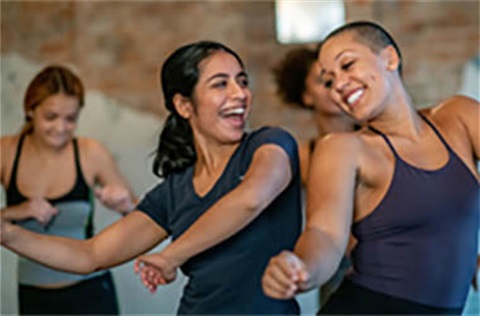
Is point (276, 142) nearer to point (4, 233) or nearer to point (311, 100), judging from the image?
point (4, 233)

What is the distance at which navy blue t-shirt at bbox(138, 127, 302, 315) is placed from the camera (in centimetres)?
131

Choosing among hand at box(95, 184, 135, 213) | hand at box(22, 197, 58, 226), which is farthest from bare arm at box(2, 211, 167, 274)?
hand at box(22, 197, 58, 226)

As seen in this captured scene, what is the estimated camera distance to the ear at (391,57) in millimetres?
1464

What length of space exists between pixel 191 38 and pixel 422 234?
1970 millimetres

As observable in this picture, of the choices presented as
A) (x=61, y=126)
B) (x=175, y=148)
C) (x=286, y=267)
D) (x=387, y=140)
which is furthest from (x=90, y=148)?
(x=286, y=267)

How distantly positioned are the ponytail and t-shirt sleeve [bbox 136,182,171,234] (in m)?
0.05

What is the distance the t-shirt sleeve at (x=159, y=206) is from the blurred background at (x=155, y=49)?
1193 millimetres

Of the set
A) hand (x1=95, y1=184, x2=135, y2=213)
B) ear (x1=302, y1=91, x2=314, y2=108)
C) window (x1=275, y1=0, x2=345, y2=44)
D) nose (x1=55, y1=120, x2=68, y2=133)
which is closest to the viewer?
hand (x1=95, y1=184, x2=135, y2=213)

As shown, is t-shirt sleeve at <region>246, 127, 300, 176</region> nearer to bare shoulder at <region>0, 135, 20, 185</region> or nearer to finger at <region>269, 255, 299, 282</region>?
finger at <region>269, 255, 299, 282</region>

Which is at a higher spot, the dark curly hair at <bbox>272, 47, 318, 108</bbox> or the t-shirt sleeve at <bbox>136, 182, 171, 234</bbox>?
the dark curly hair at <bbox>272, 47, 318, 108</bbox>


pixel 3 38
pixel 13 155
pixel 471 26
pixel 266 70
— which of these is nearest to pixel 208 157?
pixel 13 155

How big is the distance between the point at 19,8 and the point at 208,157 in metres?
2.10

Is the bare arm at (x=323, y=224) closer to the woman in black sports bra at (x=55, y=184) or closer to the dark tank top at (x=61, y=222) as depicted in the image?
the woman in black sports bra at (x=55, y=184)

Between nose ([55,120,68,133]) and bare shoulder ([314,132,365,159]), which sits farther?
nose ([55,120,68,133])
